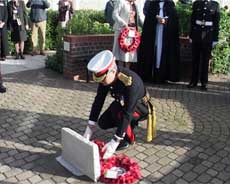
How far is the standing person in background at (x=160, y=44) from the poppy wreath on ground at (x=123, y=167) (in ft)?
12.0

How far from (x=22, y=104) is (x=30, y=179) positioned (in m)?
2.42

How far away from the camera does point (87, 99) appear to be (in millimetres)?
6738

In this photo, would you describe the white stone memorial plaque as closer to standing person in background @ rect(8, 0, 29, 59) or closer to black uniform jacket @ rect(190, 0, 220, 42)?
black uniform jacket @ rect(190, 0, 220, 42)

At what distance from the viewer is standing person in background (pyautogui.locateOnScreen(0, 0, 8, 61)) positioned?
30.3ft

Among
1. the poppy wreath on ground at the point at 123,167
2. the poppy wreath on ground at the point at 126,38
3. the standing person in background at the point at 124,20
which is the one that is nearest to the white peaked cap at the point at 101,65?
the poppy wreath on ground at the point at 123,167

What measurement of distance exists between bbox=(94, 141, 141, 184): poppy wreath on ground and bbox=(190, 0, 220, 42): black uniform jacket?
11.9 ft

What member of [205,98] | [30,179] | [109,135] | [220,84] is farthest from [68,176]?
[220,84]

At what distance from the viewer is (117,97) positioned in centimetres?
439

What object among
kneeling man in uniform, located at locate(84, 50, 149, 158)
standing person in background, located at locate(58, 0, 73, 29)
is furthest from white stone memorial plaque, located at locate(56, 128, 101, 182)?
standing person in background, located at locate(58, 0, 73, 29)

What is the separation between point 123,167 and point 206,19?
3.94 metres

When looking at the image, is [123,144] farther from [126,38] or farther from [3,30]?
[3,30]

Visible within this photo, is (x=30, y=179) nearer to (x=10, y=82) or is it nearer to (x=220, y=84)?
(x=10, y=82)

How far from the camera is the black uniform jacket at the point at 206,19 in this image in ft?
23.9

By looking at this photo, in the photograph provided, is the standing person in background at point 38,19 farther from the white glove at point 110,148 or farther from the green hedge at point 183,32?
the white glove at point 110,148
